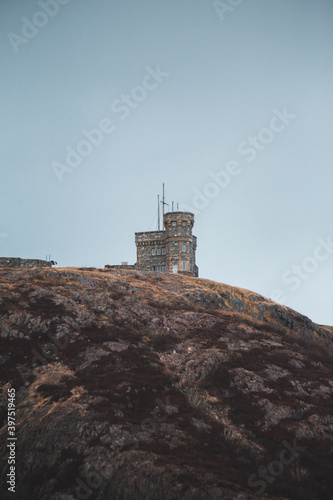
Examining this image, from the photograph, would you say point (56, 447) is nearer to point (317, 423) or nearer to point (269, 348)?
point (317, 423)

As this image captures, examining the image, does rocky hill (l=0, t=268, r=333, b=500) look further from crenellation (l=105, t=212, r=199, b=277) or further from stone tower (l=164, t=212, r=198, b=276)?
crenellation (l=105, t=212, r=199, b=277)

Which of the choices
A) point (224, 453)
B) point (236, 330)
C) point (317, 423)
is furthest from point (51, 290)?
point (317, 423)

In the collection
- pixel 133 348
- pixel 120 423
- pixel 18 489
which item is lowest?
pixel 18 489

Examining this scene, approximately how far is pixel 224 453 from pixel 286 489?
3.54 meters

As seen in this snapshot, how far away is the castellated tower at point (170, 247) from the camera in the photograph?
71688 mm

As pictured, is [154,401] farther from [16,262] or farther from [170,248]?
[170,248]

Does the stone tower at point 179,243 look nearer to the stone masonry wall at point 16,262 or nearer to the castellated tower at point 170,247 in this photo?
the castellated tower at point 170,247

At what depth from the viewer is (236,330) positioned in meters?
35.2

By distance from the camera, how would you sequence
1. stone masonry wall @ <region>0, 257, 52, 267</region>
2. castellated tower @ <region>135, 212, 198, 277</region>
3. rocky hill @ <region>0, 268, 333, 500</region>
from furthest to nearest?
castellated tower @ <region>135, 212, 198, 277</region>
stone masonry wall @ <region>0, 257, 52, 267</region>
rocky hill @ <region>0, 268, 333, 500</region>

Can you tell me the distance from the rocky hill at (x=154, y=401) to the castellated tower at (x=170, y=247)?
3140cm

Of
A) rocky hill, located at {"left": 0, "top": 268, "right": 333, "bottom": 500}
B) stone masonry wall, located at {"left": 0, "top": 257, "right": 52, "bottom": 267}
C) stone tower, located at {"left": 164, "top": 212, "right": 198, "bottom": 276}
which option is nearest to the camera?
rocky hill, located at {"left": 0, "top": 268, "right": 333, "bottom": 500}

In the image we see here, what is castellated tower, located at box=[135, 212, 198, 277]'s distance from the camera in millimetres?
71688

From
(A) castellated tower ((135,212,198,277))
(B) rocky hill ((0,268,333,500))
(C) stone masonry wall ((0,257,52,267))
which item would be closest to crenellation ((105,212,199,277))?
(A) castellated tower ((135,212,198,277))

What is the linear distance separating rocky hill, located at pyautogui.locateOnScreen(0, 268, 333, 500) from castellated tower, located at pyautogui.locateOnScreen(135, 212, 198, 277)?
3140cm
